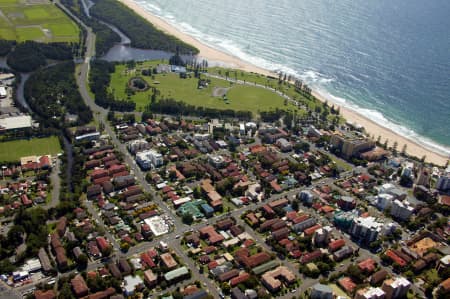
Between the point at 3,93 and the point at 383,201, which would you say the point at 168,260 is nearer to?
the point at 383,201

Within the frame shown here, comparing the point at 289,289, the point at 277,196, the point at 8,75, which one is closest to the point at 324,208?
the point at 277,196

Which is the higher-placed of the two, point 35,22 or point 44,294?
point 35,22

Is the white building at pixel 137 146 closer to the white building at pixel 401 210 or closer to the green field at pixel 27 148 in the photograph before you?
the green field at pixel 27 148

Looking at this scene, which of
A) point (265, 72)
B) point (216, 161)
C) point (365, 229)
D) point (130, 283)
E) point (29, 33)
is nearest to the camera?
point (130, 283)

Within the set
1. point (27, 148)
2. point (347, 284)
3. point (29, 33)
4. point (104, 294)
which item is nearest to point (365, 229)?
point (347, 284)

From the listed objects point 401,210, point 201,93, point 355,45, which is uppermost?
point 355,45

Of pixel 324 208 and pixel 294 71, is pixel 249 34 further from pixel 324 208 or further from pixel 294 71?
pixel 324 208
